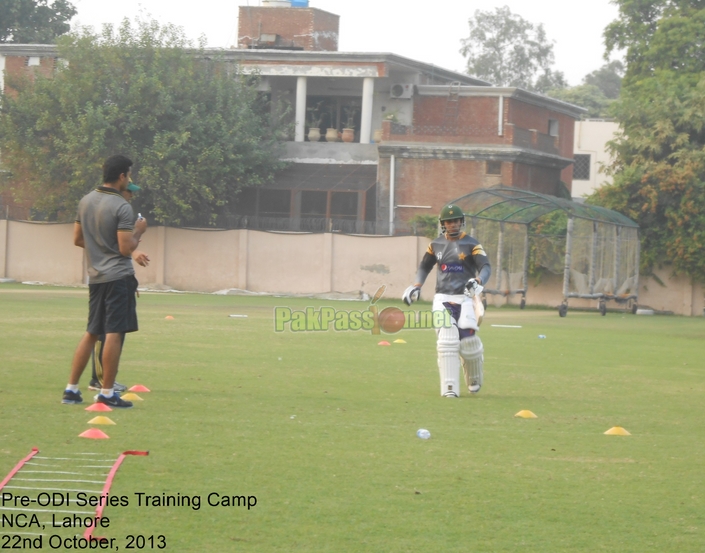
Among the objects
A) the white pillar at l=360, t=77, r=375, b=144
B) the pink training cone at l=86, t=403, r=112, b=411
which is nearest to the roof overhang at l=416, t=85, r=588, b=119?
the white pillar at l=360, t=77, r=375, b=144

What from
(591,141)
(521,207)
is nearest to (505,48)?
(591,141)

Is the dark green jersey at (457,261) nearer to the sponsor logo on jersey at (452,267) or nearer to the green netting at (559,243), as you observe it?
the sponsor logo on jersey at (452,267)

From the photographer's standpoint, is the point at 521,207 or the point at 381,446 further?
the point at 521,207

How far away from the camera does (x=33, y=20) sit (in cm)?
5500

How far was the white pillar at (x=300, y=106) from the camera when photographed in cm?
4116

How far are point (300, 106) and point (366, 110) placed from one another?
277cm

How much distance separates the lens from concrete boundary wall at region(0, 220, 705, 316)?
111 feet

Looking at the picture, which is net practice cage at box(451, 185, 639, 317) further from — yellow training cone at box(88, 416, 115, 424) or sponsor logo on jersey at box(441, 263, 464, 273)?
yellow training cone at box(88, 416, 115, 424)

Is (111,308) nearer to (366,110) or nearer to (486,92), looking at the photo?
(366,110)

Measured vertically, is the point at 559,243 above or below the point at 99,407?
above

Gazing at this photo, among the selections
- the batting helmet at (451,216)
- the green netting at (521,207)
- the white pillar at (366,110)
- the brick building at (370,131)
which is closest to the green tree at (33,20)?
the brick building at (370,131)

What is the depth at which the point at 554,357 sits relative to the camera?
15484mm

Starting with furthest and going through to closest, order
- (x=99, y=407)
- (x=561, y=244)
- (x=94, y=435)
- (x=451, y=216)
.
A: (x=561, y=244), (x=451, y=216), (x=99, y=407), (x=94, y=435)

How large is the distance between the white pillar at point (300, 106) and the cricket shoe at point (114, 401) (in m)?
33.3
